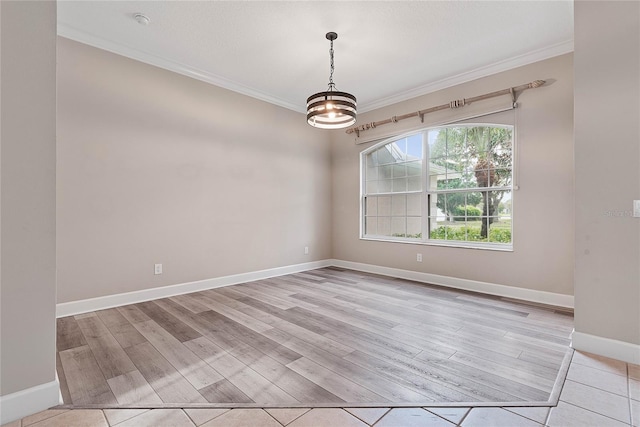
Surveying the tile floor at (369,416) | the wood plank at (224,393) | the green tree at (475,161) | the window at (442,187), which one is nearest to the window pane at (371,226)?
the window at (442,187)

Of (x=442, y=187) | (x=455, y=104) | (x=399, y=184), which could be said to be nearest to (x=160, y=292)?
(x=399, y=184)

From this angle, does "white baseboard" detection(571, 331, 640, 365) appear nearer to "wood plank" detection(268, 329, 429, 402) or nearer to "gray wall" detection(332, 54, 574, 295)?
"gray wall" detection(332, 54, 574, 295)

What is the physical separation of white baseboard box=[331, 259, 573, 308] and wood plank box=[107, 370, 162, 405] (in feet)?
12.2

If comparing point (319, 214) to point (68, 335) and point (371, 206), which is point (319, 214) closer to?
point (371, 206)

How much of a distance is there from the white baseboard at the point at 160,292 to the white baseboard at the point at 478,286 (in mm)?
1486

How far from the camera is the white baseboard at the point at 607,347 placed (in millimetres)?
2030

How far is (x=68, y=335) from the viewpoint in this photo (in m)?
2.51

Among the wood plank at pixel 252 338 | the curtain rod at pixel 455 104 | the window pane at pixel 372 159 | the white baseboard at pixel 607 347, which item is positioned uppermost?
the curtain rod at pixel 455 104

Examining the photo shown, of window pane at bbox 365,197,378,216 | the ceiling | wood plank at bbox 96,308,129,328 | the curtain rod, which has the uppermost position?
the ceiling

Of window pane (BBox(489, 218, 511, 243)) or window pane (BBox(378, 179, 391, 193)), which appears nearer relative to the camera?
window pane (BBox(489, 218, 511, 243))

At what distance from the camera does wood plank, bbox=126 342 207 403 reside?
1.67m

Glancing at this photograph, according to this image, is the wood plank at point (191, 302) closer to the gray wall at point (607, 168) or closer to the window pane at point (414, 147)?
the gray wall at point (607, 168)

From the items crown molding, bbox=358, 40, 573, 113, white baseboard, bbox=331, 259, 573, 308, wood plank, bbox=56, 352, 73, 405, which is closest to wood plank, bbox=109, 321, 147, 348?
wood plank, bbox=56, 352, 73, 405

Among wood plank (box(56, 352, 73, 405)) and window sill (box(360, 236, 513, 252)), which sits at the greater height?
window sill (box(360, 236, 513, 252))
